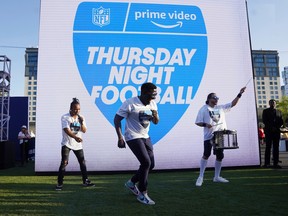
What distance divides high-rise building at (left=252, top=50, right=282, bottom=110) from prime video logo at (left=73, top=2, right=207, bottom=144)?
161m

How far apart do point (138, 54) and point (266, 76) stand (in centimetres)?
17182

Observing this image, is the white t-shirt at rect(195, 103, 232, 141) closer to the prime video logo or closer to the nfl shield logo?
the prime video logo

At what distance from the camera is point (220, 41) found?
8914mm

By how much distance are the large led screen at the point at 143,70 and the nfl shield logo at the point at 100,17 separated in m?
0.03

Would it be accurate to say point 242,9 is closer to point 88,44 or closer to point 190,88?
point 190,88

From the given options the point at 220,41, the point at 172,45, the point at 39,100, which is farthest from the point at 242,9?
the point at 39,100

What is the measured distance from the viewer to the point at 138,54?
8.50 meters

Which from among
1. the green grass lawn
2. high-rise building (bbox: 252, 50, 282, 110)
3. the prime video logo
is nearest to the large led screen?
the prime video logo

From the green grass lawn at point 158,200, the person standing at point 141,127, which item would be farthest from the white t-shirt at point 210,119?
the person standing at point 141,127

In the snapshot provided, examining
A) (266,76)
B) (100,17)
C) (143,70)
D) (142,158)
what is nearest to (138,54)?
(143,70)

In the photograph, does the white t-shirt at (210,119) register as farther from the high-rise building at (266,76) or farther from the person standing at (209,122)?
the high-rise building at (266,76)

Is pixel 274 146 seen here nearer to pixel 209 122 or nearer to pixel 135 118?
pixel 209 122

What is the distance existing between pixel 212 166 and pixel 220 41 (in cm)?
374

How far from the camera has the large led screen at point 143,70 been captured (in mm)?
8125
